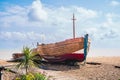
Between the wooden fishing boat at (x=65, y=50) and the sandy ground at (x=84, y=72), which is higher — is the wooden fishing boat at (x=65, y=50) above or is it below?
above

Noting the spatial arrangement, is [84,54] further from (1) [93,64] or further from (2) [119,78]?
(2) [119,78]

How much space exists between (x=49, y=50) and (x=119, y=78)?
32.0ft

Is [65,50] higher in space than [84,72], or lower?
higher

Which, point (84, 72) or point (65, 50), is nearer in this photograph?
point (84, 72)

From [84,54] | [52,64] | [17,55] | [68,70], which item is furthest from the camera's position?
[17,55]

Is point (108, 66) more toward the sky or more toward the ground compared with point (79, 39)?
more toward the ground

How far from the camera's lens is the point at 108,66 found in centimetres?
2773

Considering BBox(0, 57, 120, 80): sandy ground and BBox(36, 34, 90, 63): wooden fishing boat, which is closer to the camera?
BBox(0, 57, 120, 80): sandy ground

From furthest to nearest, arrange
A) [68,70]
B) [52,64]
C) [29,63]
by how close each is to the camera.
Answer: [52,64] → [68,70] → [29,63]

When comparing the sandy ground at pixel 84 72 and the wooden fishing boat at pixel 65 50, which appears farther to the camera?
the wooden fishing boat at pixel 65 50

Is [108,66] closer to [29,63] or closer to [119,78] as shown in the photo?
[119,78]

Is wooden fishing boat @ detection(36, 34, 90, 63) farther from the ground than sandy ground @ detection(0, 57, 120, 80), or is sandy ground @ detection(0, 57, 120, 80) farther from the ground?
wooden fishing boat @ detection(36, 34, 90, 63)

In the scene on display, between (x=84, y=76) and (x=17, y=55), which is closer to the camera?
(x=84, y=76)

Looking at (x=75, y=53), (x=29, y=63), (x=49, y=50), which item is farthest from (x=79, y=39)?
(x=29, y=63)
